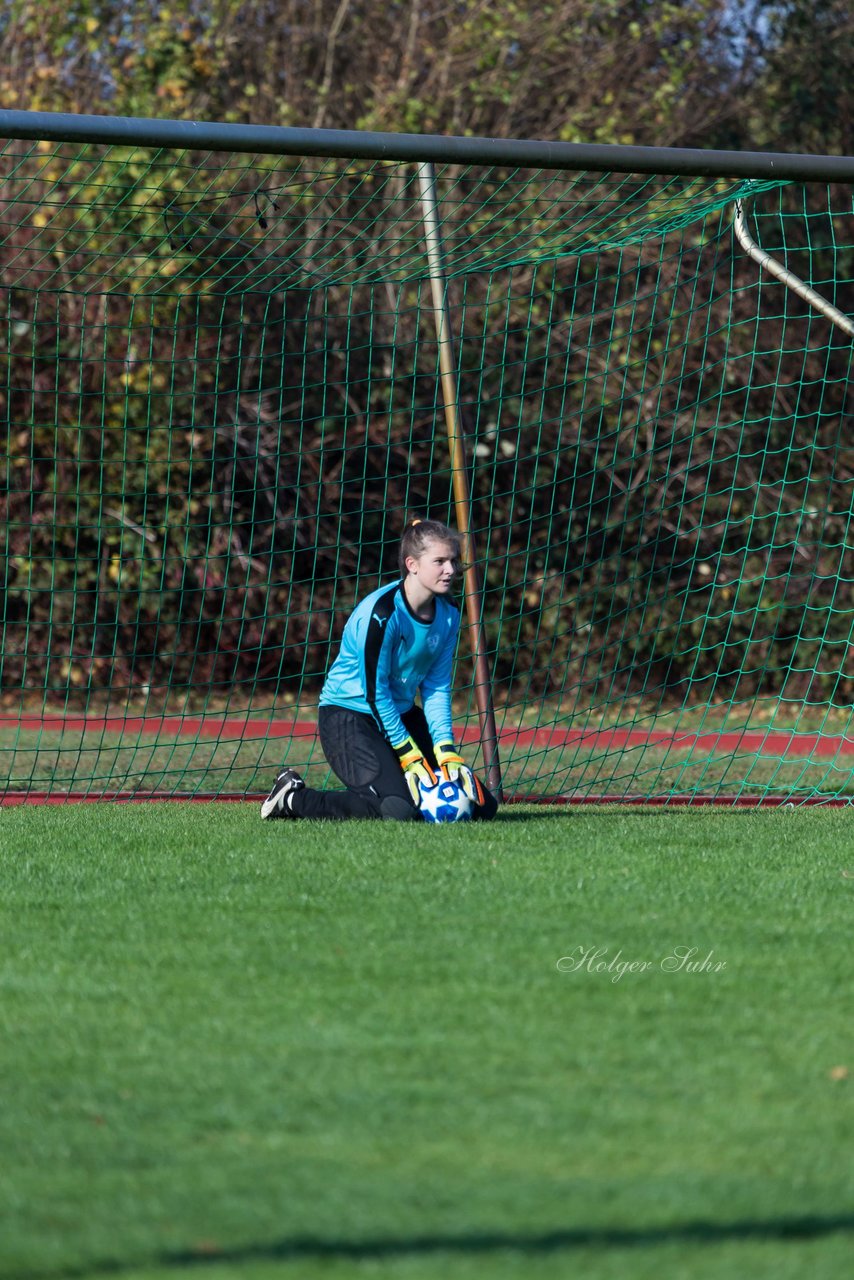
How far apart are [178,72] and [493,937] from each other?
964cm

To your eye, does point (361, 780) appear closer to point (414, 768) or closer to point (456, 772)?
point (414, 768)

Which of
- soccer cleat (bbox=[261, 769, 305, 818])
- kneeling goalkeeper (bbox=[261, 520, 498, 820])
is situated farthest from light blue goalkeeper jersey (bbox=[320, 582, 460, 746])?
soccer cleat (bbox=[261, 769, 305, 818])

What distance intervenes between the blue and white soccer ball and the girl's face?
0.72 meters

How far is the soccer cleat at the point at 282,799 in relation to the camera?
5.88m

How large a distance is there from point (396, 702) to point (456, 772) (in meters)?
0.41

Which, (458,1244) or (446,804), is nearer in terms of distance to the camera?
(458,1244)

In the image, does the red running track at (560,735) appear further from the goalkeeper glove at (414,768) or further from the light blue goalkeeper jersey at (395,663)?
the goalkeeper glove at (414,768)

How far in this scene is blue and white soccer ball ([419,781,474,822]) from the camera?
18.7ft

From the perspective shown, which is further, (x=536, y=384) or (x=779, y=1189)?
(x=536, y=384)

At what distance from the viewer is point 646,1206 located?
227 cm

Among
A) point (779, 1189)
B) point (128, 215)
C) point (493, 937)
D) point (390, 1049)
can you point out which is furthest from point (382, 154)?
point (128, 215)

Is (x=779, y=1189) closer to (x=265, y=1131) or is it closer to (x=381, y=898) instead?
(x=265, y=1131)

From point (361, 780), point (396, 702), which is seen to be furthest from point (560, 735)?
point (361, 780)

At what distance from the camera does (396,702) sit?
19.7ft
